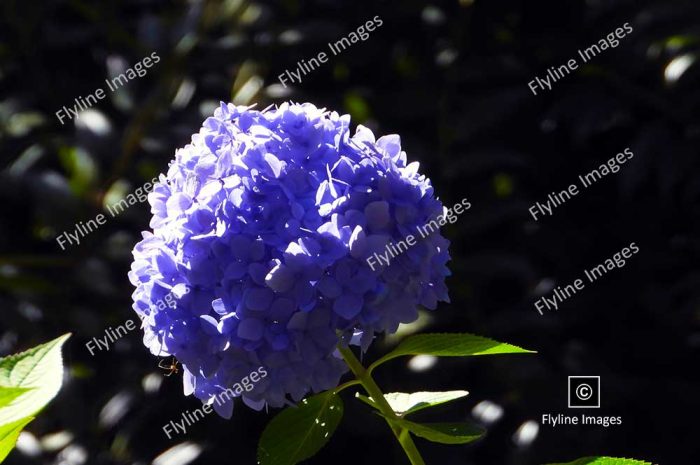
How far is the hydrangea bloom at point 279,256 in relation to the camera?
31.9 inches

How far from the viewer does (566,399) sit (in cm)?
197

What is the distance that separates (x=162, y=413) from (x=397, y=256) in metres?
1.30

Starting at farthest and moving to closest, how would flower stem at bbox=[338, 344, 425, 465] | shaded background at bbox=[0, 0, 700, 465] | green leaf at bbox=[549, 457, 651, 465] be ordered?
shaded background at bbox=[0, 0, 700, 465]
flower stem at bbox=[338, 344, 425, 465]
green leaf at bbox=[549, 457, 651, 465]

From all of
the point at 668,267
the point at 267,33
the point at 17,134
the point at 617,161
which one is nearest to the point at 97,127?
the point at 17,134

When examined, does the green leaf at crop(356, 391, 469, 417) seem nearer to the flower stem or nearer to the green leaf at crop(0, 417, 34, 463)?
the flower stem

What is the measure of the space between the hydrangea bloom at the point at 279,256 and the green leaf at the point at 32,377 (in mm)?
120

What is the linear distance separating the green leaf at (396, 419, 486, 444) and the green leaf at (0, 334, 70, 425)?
0.99 feet

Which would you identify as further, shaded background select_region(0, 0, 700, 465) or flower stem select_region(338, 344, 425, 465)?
shaded background select_region(0, 0, 700, 465)

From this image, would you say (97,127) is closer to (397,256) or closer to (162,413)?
(162,413)

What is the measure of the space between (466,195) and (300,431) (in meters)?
1.26

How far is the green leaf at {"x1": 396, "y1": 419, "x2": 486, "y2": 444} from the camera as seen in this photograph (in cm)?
86

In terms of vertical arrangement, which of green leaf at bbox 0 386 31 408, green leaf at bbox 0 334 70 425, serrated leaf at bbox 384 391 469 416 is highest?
green leaf at bbox 0 334 70 425

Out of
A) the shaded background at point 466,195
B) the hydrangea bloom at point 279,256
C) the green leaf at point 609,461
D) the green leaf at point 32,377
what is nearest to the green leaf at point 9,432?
the green leaf at point 32,377

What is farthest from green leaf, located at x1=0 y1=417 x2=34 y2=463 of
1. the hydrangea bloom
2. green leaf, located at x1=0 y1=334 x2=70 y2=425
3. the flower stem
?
the flower stem
